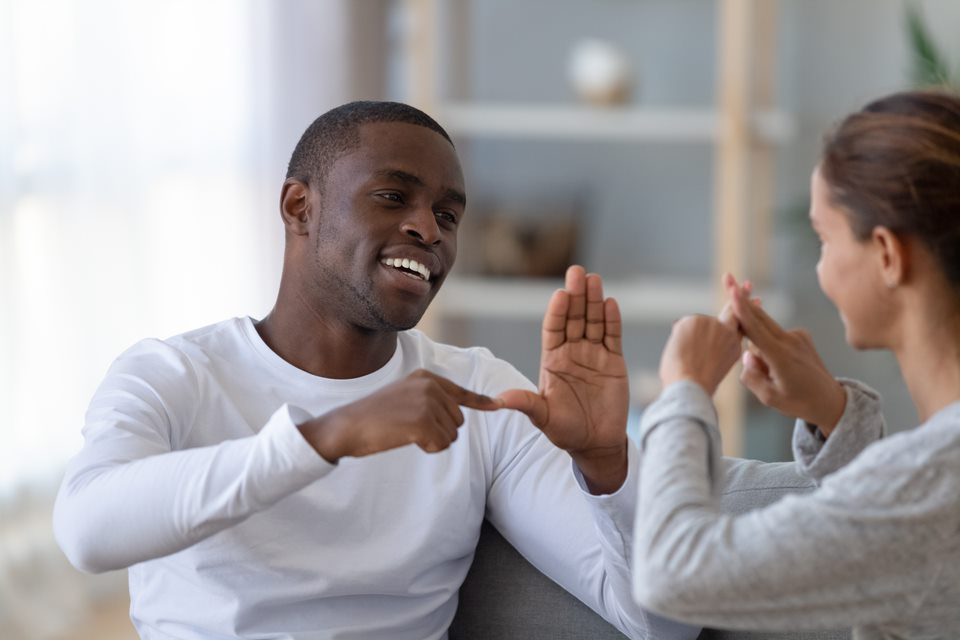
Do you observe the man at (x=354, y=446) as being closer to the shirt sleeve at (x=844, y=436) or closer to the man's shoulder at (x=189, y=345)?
the man's shoulder at (x=189, y=345)

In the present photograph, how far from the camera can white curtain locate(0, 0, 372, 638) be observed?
2.83 meters

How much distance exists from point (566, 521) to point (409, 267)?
1.25 ft

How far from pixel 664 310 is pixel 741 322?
255cm

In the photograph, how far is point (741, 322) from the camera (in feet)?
4.33

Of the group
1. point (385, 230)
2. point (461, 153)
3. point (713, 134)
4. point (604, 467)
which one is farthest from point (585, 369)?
point (461, 153)

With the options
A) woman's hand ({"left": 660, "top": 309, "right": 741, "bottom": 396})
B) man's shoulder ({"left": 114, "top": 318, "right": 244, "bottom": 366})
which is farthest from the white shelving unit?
woman's hand ({"left": 660, "top": 309, "right": 741, "bottom": 396})

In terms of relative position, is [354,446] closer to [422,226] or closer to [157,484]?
[157,484]

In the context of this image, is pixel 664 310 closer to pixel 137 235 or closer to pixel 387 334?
pixel 137 235

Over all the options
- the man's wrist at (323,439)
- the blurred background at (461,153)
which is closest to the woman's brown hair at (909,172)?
the man's wrist at (323,439)

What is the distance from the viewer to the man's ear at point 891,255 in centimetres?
119

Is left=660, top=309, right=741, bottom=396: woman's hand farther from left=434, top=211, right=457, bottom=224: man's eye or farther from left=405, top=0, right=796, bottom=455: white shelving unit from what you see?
left=405, top=0, right=796, bottom=455: white shelving unit

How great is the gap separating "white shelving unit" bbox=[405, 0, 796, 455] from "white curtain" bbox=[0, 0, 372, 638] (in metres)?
0.42

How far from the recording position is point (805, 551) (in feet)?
3.59

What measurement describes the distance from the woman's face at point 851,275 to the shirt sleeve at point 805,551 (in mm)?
163
